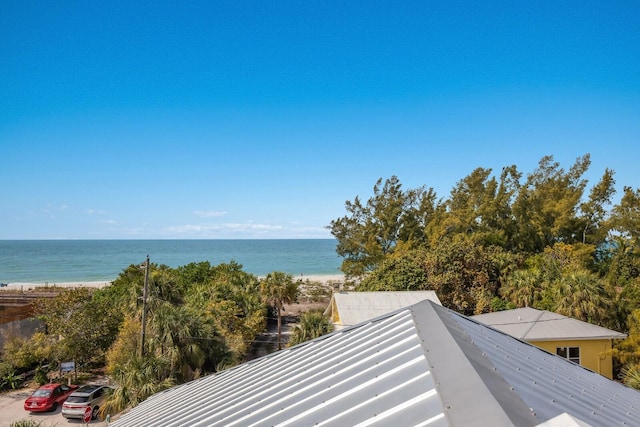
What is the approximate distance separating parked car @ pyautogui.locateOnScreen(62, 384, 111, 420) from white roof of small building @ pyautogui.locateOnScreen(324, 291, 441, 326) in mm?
11624

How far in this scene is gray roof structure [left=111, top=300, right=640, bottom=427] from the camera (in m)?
2.80

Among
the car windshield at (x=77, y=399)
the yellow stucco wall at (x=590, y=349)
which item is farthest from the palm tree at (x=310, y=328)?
the yellow stucco wall at (x=590, y=349)

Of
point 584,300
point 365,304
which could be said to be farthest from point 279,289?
point 584,300

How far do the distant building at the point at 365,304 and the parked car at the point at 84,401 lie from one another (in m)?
11.2

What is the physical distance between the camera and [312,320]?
63.1ft

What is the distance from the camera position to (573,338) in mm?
16562

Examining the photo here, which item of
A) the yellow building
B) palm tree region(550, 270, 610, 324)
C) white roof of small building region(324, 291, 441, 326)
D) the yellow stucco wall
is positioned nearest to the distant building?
white roof of small building region(324, 291, 441, 326)

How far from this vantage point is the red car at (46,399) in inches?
633

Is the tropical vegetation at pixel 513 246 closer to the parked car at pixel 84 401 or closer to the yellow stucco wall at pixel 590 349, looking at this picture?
the yellow stucco wall at pixel 590 349

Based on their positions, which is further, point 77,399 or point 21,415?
point 21,415

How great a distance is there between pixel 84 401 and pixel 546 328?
19.5 meters

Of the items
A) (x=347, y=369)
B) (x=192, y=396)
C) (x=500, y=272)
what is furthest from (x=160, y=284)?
(x=500, y=272)

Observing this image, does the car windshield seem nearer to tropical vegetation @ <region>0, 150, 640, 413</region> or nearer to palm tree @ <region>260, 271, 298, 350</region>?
tropical vegetation @ <region>0, 150, 640, 413</region>

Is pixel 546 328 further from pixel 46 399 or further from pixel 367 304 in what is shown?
pixel 46 399
